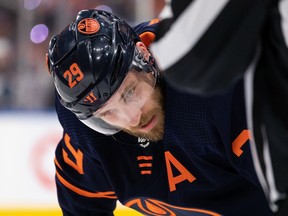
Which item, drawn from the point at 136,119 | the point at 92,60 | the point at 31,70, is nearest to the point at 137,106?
the point at 136,119

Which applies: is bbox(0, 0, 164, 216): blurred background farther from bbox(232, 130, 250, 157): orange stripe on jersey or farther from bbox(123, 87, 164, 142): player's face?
bbox(232, 130, 250, 157): orange stripe on jersey

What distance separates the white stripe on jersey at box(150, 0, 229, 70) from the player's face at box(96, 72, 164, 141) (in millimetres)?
585

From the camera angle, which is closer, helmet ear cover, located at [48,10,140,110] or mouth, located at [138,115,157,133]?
helmet ear cover, located at [48,10,140,110]

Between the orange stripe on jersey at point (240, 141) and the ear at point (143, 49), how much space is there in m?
0.28

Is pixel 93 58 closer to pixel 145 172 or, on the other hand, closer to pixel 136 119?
pixel 136 119

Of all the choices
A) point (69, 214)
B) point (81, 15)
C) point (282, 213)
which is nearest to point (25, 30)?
point (69, 214)

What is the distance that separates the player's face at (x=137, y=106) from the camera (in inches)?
52.6

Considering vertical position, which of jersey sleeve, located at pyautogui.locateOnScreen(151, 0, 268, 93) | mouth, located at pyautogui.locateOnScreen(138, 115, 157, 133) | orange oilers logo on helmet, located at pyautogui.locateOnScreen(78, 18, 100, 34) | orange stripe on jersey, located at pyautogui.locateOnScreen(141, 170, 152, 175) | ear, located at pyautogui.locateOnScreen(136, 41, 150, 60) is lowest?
orange stripe on jersey, located at pyautogui.locateOnScreen(141, 170, 152, 175)

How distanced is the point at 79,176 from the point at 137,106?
1.36ft

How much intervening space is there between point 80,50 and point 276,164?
0.61 meters

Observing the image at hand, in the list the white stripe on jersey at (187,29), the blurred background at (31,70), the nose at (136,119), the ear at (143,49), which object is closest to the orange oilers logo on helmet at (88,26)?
the ear at (143,49)

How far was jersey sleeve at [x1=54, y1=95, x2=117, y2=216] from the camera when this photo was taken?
1557 millimetres

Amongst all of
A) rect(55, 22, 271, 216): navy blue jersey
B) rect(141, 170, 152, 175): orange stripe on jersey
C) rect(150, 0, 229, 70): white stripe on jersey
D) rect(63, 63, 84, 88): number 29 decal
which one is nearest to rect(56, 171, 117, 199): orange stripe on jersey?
rect(55, 22, 271, 216): navy blue jersey

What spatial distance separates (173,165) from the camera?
1.43 metres
